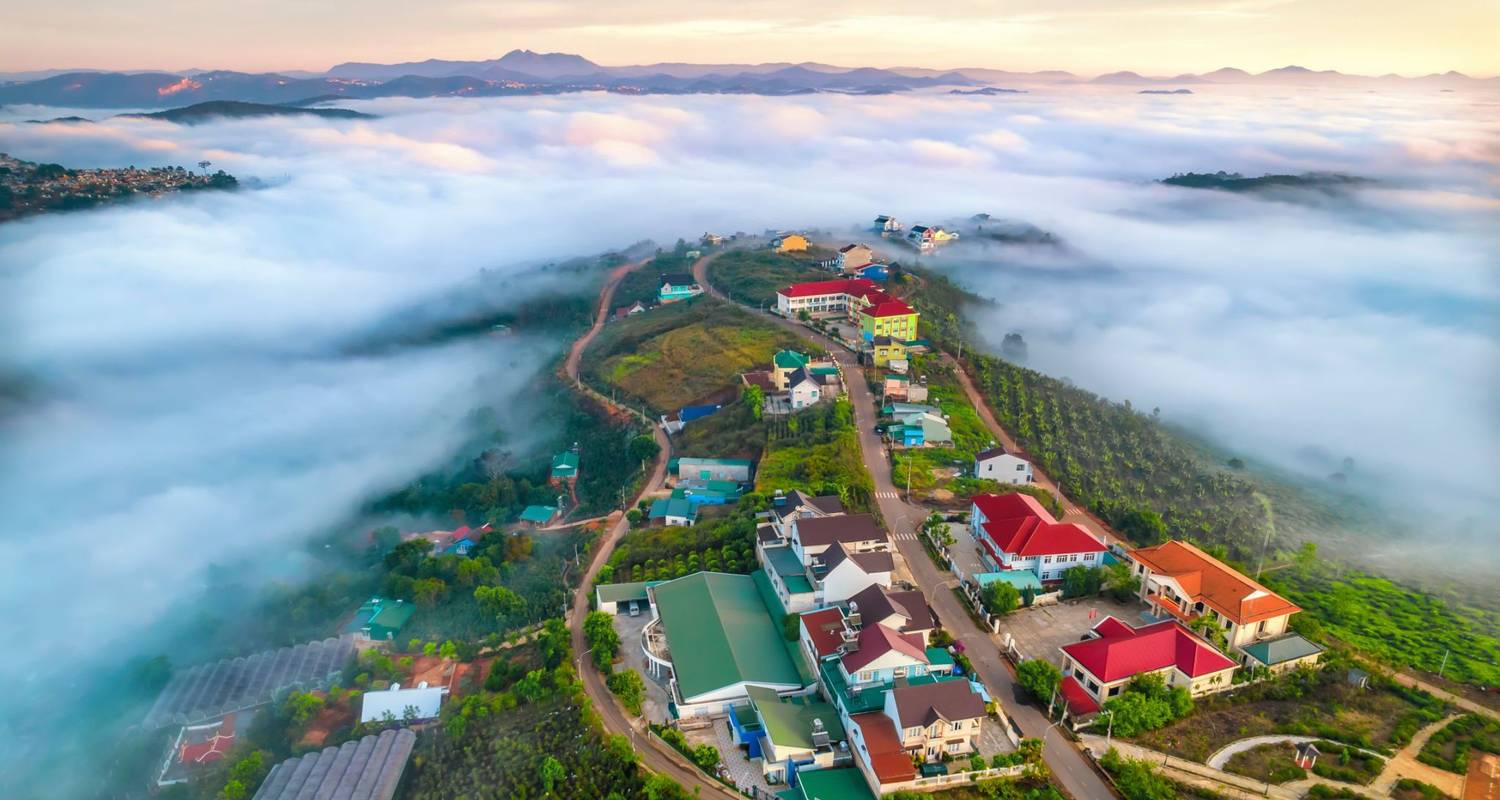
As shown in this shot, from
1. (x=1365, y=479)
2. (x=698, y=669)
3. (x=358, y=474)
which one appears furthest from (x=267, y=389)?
(x=1365, y=479)

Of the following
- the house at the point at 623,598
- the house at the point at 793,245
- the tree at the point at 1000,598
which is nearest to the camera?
the tree at the point at 1000,598

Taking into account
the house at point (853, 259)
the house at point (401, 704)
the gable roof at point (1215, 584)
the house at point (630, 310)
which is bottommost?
the house at point (401, 704)

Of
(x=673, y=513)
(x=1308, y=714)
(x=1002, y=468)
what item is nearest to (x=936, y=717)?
(x=1308, y=714)

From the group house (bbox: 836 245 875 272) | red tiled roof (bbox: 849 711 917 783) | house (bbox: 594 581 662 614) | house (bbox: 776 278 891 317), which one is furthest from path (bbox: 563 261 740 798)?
house (bbox: 836 245 875 272)

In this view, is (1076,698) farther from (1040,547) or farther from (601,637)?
(601,637)

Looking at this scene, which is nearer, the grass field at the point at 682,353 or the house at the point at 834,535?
the house at the point at 834,535

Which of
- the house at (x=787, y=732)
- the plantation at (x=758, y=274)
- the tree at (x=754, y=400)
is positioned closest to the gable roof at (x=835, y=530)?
the house at (x=787, y=732)

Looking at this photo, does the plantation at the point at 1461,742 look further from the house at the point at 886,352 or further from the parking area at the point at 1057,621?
the house at the point at 886,352
